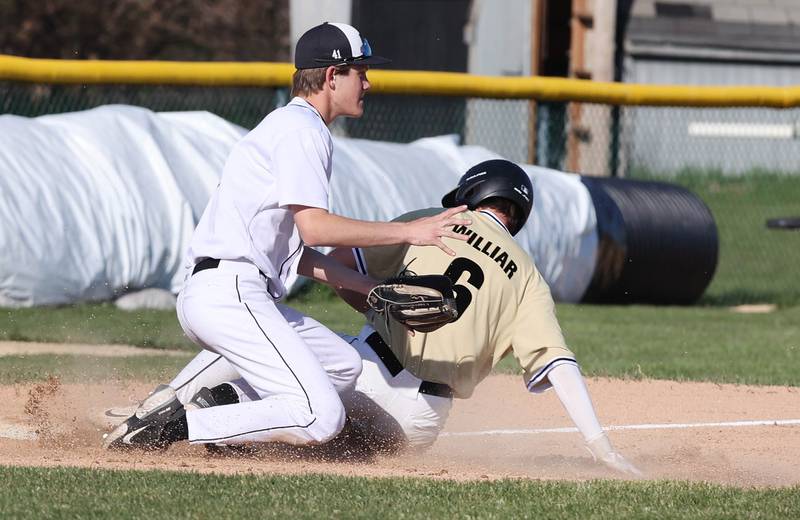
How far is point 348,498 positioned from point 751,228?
520 inches

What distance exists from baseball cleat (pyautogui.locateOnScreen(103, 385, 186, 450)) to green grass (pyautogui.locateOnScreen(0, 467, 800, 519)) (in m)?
0.48

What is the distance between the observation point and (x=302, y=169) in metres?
4.80

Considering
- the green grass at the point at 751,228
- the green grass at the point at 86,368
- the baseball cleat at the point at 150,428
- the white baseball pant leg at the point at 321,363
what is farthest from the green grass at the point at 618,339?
the green grass at the point at 751,228

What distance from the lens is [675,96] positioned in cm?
1301

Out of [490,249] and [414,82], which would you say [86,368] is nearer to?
[490,249]

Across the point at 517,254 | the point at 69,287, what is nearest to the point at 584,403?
the point at 517,254

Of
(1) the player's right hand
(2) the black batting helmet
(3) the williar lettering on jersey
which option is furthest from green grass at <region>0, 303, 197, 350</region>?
(1) the player's right hand

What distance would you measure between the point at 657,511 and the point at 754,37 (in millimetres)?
18839

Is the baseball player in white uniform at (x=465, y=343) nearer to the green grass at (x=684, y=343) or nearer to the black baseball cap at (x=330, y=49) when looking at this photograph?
the black baseball cap at (x=330, y=49)

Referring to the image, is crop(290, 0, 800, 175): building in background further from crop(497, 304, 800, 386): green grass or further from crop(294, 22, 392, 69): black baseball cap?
crop(294, 22, 392, 69): black baseball cap

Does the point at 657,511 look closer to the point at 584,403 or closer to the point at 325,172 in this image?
the point at 584,403

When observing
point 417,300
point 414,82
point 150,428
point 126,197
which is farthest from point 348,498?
point 414,82

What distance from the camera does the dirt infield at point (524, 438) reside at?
5.09m

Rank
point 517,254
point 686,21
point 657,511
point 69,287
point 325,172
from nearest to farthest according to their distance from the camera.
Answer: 1. point 657,511
2. point 325,172
3. point 517,254
4. point 69,287
5. point 686,21
